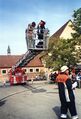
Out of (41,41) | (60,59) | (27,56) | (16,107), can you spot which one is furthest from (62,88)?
(60,59)

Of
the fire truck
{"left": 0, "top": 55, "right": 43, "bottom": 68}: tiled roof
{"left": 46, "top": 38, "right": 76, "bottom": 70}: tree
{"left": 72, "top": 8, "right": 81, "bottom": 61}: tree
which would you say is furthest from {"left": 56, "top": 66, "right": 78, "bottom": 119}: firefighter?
{"left": 0, "top": 55, "right": 43, "bottom": 68}: tiled roof

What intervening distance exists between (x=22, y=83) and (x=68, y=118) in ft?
83.2

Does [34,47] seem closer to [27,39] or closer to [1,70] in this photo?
[27,39]

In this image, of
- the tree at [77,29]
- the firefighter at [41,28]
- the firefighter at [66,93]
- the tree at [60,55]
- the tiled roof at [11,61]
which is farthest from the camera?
the tiled roof at [11,61]

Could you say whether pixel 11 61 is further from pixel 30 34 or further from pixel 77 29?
pixel 30 34

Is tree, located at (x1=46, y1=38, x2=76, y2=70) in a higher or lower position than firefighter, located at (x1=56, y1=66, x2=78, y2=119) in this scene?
higher

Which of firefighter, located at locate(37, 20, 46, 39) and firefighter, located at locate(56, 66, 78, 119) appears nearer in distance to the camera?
firefighter, located at locate(56, 66, 78, 119)

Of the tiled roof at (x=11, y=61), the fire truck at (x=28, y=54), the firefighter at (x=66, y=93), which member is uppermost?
the tiled roof at (x=11, y=61)

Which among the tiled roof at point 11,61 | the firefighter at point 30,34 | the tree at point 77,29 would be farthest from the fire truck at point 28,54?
the tiled roof at point 11,61

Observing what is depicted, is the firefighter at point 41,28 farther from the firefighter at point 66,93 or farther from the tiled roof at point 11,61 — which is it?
the tiled roof at point 11,61

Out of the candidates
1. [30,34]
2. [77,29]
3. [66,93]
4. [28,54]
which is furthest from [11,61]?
[66,93]

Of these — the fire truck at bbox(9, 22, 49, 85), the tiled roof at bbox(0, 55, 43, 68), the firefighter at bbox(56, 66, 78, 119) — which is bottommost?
the firefighter at bbox(56, 66, 78, 119)

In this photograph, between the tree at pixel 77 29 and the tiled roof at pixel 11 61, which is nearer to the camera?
the tree at pixel 77 29

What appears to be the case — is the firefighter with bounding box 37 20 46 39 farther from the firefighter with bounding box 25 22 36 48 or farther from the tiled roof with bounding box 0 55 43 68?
the tiled roof with bounding box 0 55 43 68
